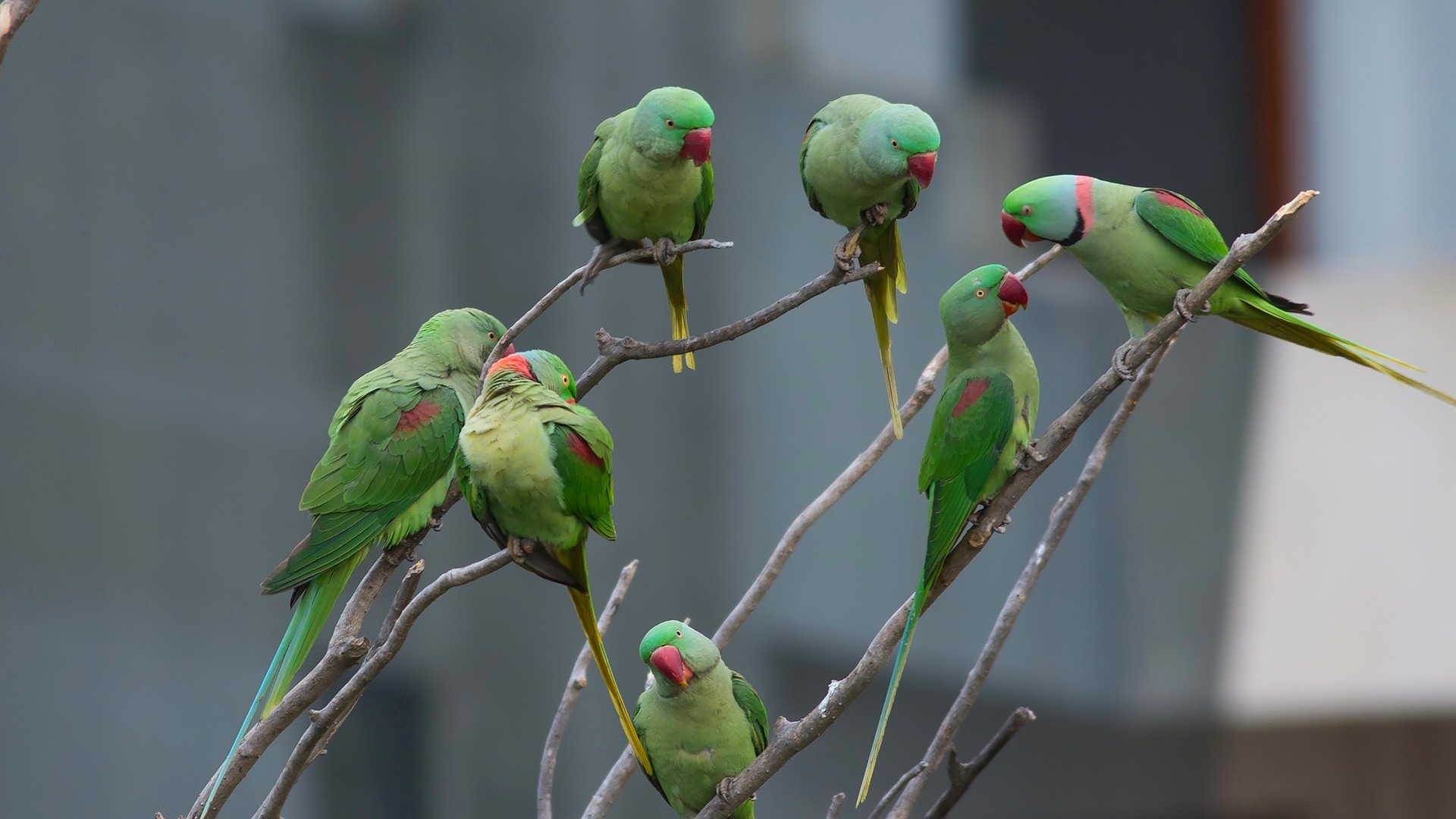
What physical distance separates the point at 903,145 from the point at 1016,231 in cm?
24

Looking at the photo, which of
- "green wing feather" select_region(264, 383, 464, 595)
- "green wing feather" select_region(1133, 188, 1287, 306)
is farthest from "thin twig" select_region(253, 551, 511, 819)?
"green wing feather" select_region(1133, 188, 1287, 306)

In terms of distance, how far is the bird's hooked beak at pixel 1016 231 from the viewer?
2271 millimetres

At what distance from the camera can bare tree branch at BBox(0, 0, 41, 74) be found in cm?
196

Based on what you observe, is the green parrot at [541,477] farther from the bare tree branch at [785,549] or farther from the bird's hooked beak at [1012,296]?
the bird's hooked beak at [1012,296]

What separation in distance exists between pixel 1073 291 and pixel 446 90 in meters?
3.11

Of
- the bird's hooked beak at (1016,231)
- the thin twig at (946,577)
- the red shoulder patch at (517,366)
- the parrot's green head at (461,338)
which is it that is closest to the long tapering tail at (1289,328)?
the thin twig at (946,577)

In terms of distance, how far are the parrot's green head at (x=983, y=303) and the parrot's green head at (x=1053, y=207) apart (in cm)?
7

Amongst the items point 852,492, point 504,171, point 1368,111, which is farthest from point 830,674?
point 1368,111

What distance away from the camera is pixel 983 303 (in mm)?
2283

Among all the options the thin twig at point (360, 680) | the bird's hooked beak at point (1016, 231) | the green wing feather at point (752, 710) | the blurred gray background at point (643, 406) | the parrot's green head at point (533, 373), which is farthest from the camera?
the blurred gray background at point (643, 406)

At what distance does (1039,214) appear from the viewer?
225cm

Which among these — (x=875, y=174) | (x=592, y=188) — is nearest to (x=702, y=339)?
(x=875, y=174)

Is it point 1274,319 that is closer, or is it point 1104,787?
point 1274,319

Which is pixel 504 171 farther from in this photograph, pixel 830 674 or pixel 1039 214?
pixel 1039 214
